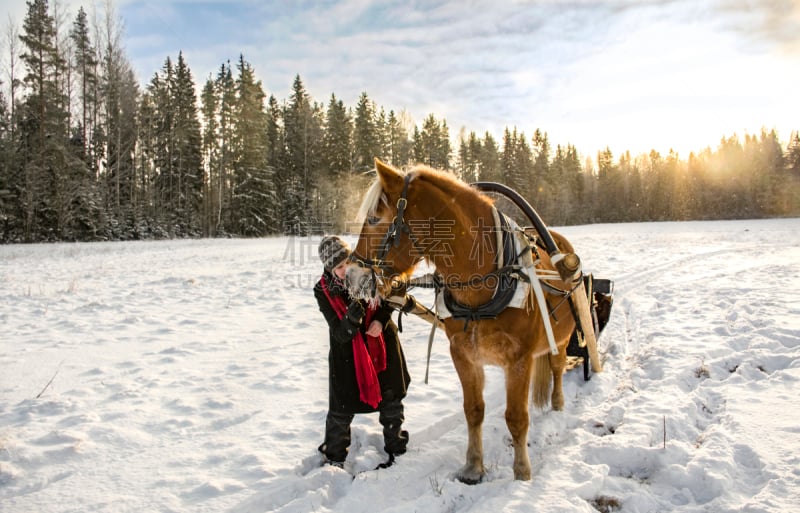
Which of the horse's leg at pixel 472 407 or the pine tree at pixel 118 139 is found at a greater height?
the pine tree at pixel 118 139

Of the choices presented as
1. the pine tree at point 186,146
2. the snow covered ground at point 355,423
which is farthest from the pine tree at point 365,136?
the snow covered ground at point 355,423

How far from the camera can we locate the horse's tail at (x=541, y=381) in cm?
407

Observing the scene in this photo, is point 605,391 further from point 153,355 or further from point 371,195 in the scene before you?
point 153,355

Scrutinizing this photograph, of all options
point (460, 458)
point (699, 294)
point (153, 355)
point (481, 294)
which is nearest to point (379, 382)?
point (460, 458)

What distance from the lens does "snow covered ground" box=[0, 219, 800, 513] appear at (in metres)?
2.91

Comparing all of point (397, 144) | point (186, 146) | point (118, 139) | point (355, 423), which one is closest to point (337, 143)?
point (397, 144)

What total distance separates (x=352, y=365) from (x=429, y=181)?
1.68 metres

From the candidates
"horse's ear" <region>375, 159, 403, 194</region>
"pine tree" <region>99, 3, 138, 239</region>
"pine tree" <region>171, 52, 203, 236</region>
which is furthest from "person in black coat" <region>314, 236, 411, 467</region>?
"pine tree" <region>171, 52, 203, 236</region>

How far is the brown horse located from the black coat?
546mm

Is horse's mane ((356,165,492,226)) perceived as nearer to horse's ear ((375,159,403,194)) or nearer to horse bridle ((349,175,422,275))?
horse's ear ((375,159,403,194))

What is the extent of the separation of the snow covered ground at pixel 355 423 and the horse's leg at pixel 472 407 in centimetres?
18

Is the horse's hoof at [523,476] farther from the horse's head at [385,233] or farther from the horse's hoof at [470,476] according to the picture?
the horse's head at [385,233]

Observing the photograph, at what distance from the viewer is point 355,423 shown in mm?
4020

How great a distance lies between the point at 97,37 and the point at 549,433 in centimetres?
3788
